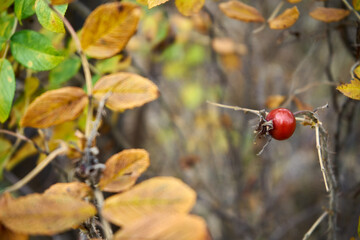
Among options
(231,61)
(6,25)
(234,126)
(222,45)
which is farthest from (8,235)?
(231,61)

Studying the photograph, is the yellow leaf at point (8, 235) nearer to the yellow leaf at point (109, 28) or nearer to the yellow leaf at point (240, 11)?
the yellow leaf at point (109, 28)

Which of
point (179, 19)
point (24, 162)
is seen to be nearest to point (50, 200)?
point (24, 162)

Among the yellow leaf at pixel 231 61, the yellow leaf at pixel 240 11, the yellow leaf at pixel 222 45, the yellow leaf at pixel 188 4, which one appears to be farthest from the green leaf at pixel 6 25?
the yellow leaf at pixel 231 61

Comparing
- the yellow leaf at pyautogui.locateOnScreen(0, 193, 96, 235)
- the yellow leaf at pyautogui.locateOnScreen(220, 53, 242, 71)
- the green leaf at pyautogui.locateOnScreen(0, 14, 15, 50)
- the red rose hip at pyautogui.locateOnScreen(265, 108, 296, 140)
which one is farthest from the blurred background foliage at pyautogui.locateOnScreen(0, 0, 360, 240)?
the yellow leaf at pyautogui.locateOnScreen(0, 193, 96, 235)

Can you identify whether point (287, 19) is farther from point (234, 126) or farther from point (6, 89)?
point (234, 126)

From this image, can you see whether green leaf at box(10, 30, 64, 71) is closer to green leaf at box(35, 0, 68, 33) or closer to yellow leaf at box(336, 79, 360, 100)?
green leaf at box(35, 0, 68, 33)

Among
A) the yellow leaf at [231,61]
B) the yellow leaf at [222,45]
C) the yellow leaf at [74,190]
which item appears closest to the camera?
the yellow leaf at [74,190]
